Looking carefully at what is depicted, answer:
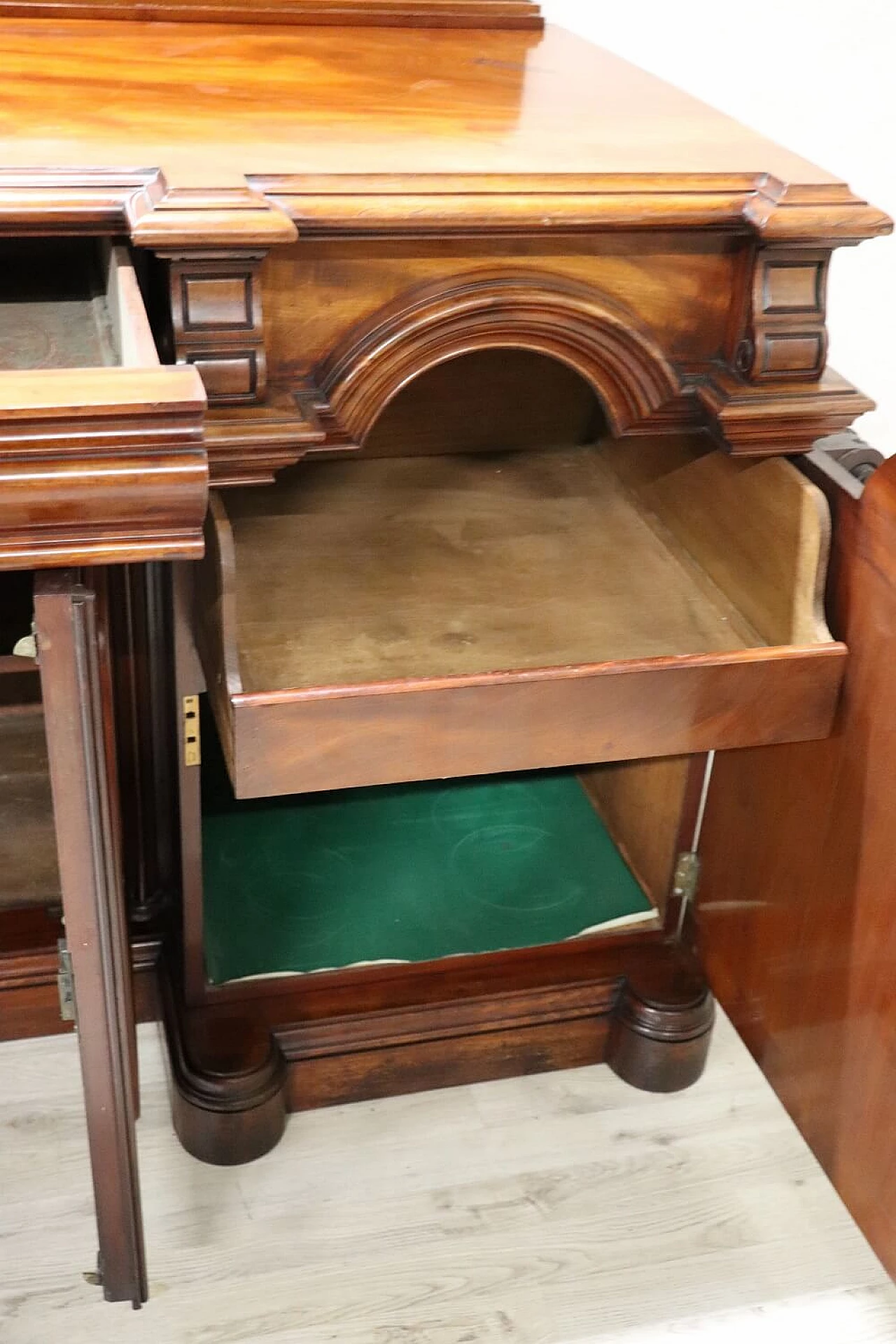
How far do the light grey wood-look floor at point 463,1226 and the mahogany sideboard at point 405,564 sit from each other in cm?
4

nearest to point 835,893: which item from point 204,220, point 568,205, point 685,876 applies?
point 685,876

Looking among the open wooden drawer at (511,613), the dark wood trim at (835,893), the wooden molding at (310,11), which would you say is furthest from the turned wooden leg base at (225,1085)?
the wooden molding at (310,11)

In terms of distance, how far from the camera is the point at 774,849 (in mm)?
1210

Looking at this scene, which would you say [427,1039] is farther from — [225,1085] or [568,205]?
[568,205]

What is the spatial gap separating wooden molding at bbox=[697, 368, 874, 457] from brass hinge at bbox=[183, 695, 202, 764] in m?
0.44

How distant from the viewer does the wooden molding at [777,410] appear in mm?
968

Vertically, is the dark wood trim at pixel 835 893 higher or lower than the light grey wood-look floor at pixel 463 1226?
higher

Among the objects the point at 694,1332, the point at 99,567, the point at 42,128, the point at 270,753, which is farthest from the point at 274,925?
the point at 42,128

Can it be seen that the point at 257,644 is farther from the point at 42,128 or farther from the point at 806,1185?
the point at 806,1185

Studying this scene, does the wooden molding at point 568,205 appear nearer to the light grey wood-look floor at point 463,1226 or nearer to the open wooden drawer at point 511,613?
the open wooden drawer at point 511,613

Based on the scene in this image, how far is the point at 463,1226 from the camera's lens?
3.75 feet

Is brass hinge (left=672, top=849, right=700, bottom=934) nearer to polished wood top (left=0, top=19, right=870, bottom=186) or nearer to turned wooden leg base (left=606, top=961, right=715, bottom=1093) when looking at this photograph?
turned wooden leg base (left=606, top=961, right=715, bottom=1093)

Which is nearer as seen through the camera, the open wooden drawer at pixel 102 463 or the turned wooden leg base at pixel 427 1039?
the open wooden drawer at pixel 102 463

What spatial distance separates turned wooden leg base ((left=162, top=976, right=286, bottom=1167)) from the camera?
1148 millimetres
